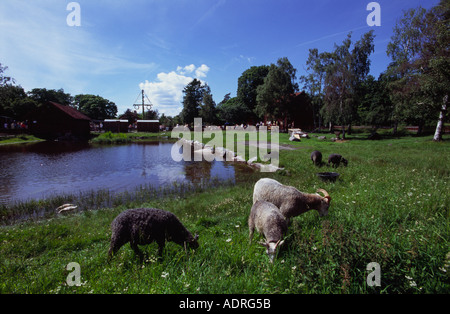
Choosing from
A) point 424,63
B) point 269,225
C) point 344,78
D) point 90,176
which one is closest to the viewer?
point 269,225

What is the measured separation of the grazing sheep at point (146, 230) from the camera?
420 cm

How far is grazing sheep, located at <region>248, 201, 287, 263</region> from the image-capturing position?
3947 mm

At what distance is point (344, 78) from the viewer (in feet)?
101

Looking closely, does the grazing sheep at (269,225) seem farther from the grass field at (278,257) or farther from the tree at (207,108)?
the tree at (207,108)

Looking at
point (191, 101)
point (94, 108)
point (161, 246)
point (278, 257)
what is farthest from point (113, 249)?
point (94, 108)

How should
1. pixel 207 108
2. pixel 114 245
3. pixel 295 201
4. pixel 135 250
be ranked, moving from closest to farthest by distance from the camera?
pixel 114 245 → pixel 135 250 → pixel 295 201 → pixel 207 108

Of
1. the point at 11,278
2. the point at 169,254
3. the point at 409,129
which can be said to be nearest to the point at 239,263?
the point at 169,254

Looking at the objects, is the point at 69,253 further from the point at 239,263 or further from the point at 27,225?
the point at 239,263

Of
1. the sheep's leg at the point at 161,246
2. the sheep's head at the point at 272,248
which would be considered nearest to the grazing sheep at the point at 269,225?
the sheep's head at the point at 272,248

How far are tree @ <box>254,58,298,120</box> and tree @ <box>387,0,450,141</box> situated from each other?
55.7ft

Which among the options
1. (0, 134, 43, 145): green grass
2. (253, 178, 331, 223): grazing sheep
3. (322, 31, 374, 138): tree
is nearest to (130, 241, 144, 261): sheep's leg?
(253, 178, 331, 223): grazing sheep

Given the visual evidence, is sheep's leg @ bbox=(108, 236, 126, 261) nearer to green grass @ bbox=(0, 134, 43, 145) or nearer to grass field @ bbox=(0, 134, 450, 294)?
grass field @ bbox=(0, 134, 450, 294)

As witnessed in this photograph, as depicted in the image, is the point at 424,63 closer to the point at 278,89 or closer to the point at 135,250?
the point at 278,89

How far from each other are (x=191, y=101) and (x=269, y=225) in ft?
208
